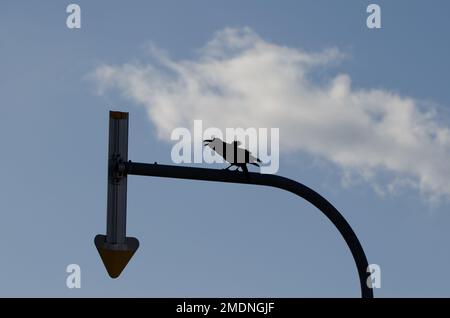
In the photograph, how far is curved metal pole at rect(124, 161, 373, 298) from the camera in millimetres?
6473

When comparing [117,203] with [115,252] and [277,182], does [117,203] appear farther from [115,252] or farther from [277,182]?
[277,182]

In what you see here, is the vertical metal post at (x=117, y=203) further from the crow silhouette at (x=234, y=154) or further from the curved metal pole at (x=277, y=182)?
the crow silhouette at (x=234, y=154)

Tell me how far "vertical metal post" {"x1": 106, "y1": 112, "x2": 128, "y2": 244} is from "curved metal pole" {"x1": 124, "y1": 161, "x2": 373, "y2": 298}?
104 mm

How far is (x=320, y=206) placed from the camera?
23.1 feet

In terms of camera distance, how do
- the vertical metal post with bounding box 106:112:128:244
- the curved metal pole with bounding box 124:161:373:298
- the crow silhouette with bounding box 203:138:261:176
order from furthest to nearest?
1. the crow silhouette with bounding box 203:138:261:176
2. the curved metal pole with bounding box 124:161:373:298
3. the vertical metal post with bounding box 106:112:128:244

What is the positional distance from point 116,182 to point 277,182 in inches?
71.5

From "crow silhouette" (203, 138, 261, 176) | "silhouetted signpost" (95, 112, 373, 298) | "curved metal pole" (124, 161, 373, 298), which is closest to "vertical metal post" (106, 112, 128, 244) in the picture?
"silhouetted signpost" (95, 112, 373, 298)

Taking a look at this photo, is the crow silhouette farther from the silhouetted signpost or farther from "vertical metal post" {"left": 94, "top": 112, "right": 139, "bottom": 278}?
"vertical metal post" {"left": 94, "top": 112, "right": 139, "bottom": 278}

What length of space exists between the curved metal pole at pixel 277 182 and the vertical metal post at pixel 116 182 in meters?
0.10

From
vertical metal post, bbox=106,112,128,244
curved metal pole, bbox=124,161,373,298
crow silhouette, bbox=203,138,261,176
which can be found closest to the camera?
vertical metal post, bbox=106,112,128,244
